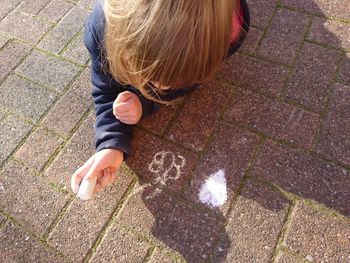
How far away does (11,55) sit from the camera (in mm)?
2279

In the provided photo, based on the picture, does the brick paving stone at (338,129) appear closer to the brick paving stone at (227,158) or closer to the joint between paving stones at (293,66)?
the joint between paving stones at (293,66)

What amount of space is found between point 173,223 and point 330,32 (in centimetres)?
138

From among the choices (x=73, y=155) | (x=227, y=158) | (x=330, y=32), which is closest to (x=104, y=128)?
(x=73, y=155)

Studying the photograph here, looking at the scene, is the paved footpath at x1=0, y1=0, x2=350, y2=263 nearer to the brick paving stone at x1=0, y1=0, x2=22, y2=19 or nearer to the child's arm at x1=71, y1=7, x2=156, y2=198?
the child's arm at x1=71, y1=7, x2=156, y2=198

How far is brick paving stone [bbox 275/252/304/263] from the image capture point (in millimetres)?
1521

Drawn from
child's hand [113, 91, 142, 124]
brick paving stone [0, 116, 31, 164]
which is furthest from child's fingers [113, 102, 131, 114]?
brick paving stone [0, 116, 31, 164]

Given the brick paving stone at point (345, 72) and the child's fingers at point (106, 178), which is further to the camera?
the brick paving stone at point (345, 72)

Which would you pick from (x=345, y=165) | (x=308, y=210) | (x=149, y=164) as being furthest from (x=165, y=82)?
(x=345, y=165)

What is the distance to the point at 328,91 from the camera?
192 cm

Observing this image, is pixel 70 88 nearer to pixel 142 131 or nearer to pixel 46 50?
pixel 46 50

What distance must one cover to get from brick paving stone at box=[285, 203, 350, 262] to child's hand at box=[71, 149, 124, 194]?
796mm

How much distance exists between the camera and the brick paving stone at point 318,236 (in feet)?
5.00

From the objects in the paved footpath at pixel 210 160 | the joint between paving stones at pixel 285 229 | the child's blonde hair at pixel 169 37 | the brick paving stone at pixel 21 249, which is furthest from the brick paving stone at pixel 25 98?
the joint between paving stones at pixel 285 229

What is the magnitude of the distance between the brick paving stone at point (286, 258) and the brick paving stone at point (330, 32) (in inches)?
46.5
